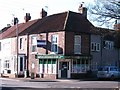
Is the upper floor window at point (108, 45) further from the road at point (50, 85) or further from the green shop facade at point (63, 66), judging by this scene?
the road at point (50, 85)

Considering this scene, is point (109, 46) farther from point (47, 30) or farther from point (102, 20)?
point (102, 20)

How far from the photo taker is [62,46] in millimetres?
46719

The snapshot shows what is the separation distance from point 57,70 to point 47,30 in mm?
5994

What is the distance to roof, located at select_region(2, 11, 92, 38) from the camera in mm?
48125

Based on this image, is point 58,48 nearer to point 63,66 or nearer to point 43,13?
point 63,66

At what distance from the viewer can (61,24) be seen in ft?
160

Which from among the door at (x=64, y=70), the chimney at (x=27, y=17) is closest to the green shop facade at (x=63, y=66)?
the door at (x=64, y=70)

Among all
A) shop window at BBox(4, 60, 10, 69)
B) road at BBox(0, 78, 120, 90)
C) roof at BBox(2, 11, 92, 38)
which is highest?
roof at BBox(2, 11, 92, 38)

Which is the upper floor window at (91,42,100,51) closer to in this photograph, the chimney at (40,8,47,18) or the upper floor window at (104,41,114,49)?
the upper floor window at (104,41,114,49)

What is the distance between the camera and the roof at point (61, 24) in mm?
48125

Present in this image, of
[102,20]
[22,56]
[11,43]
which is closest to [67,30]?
[22,56]

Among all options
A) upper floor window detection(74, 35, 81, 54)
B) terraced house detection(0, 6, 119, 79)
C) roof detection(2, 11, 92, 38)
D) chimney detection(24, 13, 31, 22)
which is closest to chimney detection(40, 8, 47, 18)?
terraced house detection(0, 6, 119, 79)

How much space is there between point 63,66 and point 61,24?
592 cm

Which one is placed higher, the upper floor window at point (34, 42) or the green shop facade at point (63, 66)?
the upper floor window at point (34, 42)
